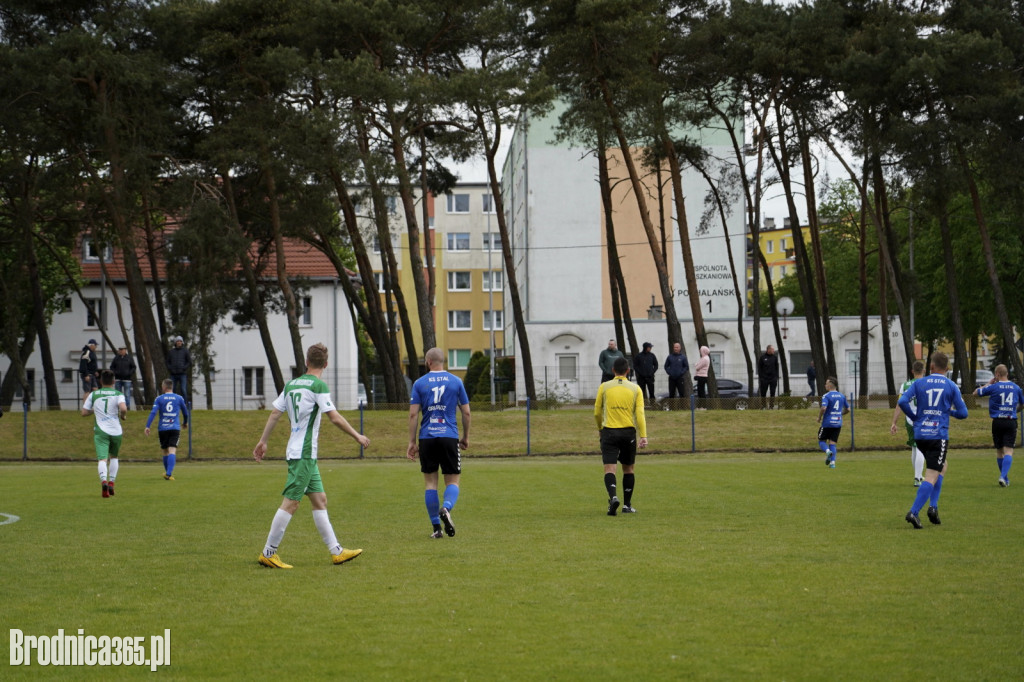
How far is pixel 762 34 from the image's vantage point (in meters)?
36.3

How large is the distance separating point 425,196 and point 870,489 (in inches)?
912

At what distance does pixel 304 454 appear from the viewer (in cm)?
1020

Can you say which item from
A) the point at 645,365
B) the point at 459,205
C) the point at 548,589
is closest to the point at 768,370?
the point at 645,365

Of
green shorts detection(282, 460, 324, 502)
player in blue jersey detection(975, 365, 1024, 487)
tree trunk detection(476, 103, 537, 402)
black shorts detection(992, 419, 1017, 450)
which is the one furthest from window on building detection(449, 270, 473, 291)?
green shorts detection(282, 460, 324, 502)

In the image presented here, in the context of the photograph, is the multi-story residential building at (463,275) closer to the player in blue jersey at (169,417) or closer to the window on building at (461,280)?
the window on building at (461,280)

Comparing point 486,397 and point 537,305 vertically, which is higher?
point 537,305

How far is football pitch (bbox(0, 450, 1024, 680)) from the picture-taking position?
21.2 ft

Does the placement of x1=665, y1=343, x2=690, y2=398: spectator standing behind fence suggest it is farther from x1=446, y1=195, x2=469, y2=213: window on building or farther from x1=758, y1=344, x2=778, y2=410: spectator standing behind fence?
x1=446, y1=195, x2=469, y2=213: window on building

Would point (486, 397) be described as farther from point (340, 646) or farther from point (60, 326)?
point (340, 646)

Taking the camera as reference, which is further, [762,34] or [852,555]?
[762,34]

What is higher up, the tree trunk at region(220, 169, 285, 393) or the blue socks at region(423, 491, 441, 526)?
the tree trunk at region(220, 169, 285, 393)

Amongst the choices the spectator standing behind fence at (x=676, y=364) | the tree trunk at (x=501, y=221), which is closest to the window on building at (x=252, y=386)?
the tree trunk at (x=501, y=221)

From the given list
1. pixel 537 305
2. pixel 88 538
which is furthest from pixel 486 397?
pixel 88 538

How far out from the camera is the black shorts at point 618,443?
14.3m
